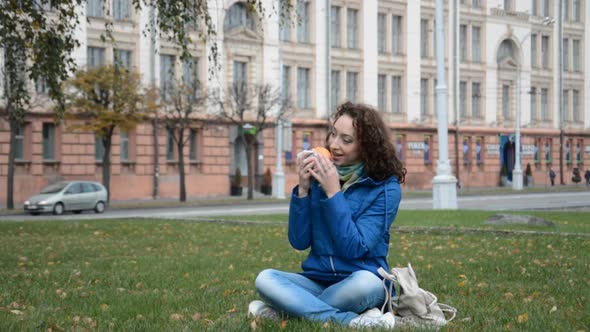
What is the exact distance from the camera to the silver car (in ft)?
114

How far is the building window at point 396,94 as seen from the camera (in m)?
60.0

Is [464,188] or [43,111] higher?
[43,111]

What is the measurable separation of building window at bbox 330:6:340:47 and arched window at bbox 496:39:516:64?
602 inches

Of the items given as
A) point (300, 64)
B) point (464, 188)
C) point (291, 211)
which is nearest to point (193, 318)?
point (291, 211)

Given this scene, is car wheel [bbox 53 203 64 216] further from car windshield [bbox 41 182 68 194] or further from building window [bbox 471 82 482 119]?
building window [bbox 471 82 482 119]

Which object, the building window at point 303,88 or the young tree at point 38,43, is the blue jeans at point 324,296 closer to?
the young tree at point 38,43

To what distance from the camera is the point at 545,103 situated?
232 feet

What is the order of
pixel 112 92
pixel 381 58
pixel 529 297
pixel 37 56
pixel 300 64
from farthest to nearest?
pixel 381 58, pixel 300 64, pixel 112 92, pixel 37 56, pixel 529 297

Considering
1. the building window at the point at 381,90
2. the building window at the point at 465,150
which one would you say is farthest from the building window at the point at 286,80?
the building window at the point at 465,150

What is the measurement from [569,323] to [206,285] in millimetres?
3785

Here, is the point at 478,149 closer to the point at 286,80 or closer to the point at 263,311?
the point at 286,80

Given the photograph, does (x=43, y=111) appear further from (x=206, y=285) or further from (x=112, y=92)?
(x=206, y=285)

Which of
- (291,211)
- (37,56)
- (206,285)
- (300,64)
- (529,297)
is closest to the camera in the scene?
(291,211)

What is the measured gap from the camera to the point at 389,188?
582cm
